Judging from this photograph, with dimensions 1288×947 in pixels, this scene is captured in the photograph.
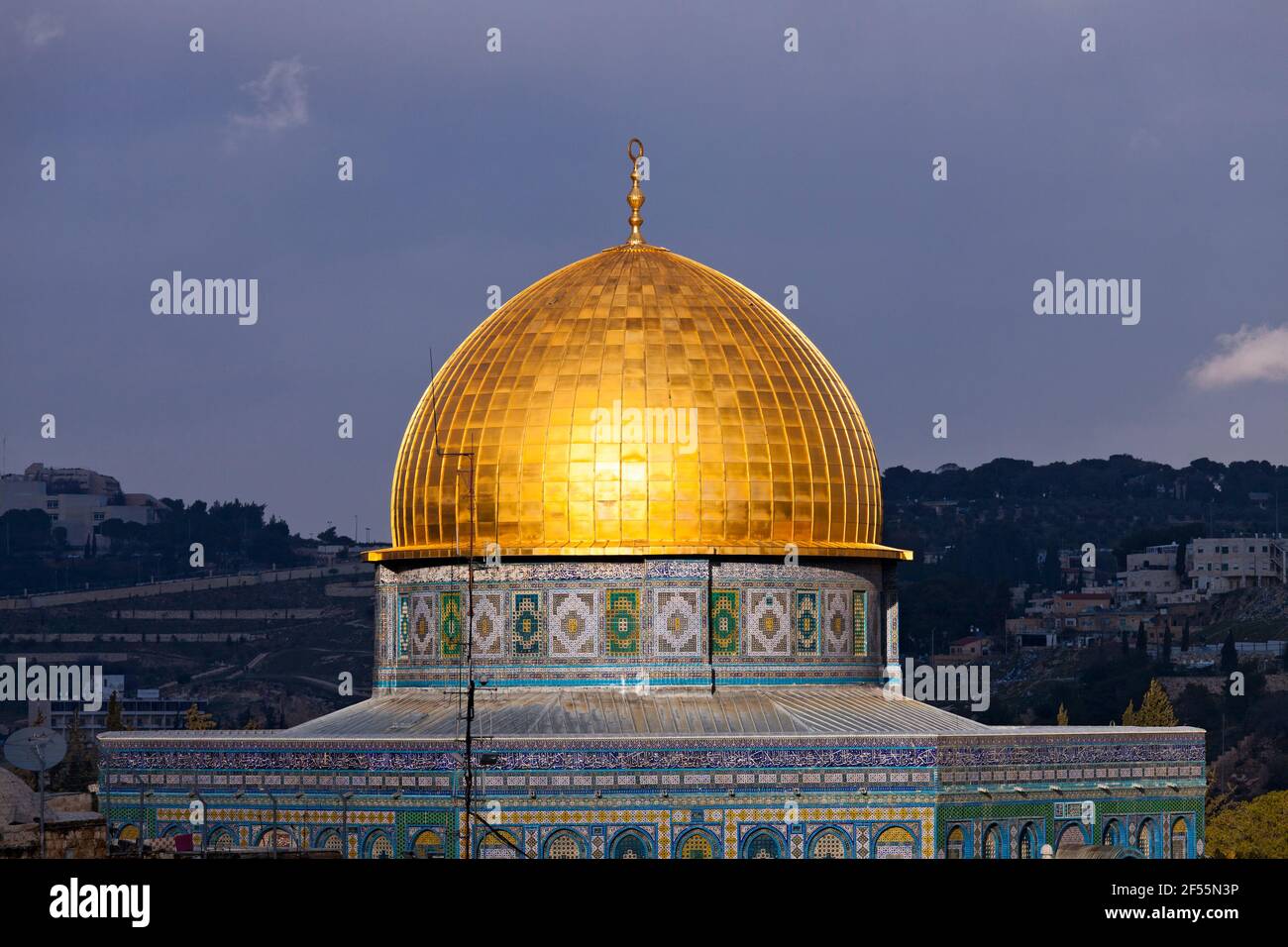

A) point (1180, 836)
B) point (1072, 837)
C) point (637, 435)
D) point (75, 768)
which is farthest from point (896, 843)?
point (75, 768)

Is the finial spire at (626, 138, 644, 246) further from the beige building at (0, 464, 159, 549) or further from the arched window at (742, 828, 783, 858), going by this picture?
the beige building at (0, 464, 159, 549)

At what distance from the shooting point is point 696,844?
39.9m

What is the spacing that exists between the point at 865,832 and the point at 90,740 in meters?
57.0

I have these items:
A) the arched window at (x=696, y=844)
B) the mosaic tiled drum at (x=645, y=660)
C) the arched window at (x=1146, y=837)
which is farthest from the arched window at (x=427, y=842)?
the arched window at (x=1146, y=837)

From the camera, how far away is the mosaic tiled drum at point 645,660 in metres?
40.0

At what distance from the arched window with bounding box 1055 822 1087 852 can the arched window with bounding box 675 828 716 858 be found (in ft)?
17.6

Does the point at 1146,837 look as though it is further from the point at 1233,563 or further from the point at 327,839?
the point at 1233,563

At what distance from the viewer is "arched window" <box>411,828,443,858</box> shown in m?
40.3

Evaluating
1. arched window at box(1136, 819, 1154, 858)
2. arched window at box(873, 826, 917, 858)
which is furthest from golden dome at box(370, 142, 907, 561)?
arched window at box(1136, 819, 1154, 858)

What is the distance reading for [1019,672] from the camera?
111062mm

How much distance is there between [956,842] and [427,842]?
704 cm

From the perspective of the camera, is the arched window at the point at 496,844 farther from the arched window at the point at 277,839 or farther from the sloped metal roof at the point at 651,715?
the arched window at the point at 277,839
